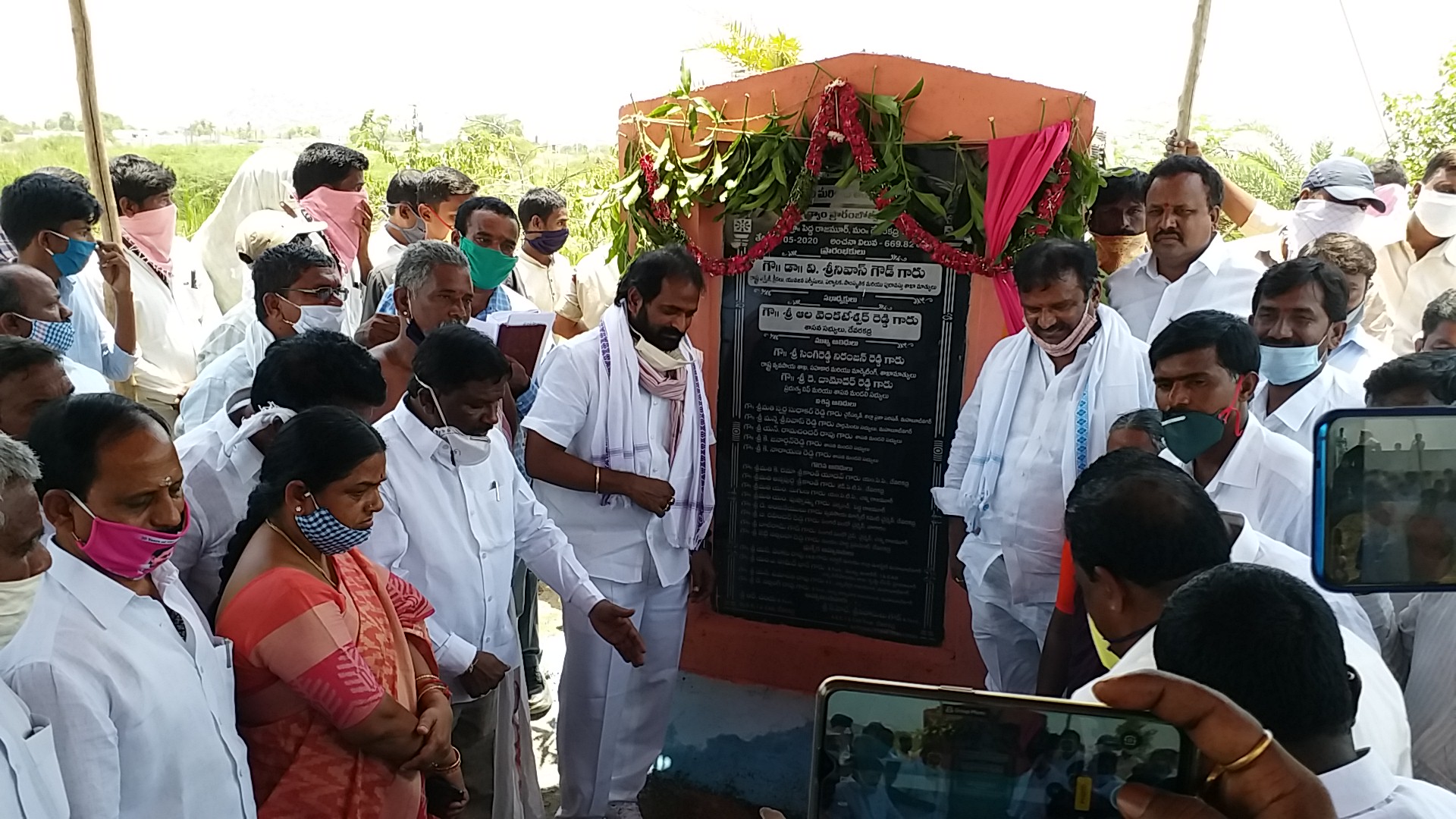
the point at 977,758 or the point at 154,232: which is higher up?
the point at 154,232

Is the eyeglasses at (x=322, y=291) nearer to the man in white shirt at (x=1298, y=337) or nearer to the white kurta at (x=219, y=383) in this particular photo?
the white kurta at (x=219, y=383)

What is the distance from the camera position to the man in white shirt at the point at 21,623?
1.53 meters

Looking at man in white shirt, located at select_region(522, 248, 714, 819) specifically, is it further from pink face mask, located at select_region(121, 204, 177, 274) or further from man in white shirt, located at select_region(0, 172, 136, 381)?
pink face mask, located at select_region(121, 204, 177, 274)

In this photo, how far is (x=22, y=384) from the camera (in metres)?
2.50

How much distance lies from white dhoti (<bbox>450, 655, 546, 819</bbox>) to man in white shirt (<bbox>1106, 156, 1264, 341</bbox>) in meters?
2.79

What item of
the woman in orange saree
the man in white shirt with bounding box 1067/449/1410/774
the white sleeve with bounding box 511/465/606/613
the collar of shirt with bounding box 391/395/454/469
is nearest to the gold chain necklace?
the woman in orange saree

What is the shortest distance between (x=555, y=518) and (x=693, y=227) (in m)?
1.41

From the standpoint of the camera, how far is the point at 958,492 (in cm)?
370

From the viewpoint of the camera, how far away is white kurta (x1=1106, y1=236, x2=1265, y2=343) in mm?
4043

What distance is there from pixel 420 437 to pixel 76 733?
1.26 meters

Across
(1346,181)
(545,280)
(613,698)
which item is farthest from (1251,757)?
(545,280)

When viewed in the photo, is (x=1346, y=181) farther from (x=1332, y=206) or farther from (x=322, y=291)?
(x=322, y=291)

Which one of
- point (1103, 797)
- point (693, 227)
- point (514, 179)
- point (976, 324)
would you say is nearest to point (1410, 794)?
point (1103, 797)

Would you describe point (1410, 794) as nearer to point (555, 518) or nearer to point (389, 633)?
point (389, 633)
